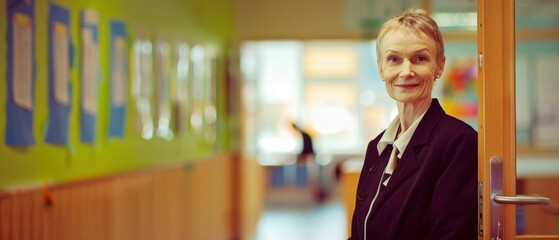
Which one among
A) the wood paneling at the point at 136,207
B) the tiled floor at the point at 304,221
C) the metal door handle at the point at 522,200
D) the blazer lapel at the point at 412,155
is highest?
the blazer lapel at the point at 412,155

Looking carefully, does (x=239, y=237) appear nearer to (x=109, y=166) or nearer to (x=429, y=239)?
(x=109, y=166)

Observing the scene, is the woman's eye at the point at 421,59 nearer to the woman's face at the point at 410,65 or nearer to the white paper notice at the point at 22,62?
the woman's face at the point at 410,65

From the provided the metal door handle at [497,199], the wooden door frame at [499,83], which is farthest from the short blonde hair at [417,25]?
the metal door handle at [497,199]

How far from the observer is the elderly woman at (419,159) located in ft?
8.27

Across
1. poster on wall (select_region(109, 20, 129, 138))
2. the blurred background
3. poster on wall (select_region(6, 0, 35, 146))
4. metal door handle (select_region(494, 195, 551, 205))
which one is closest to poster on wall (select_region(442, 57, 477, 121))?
the blurred background

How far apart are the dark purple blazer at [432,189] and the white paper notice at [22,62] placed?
94.0 inches

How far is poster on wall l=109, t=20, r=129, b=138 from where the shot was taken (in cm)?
588

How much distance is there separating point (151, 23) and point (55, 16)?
6.63 ft

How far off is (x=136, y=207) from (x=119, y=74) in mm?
921

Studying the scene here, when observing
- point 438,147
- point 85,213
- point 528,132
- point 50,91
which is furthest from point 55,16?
point 438,147

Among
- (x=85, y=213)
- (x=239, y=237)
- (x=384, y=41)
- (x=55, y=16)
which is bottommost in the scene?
(x=239, y=237)

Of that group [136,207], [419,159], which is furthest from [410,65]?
[136,207]

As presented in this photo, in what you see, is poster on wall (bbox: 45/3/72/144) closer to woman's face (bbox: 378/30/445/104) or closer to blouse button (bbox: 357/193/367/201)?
blouse button (bbox: 357/193/367/201)

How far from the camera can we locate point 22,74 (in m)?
4.48
